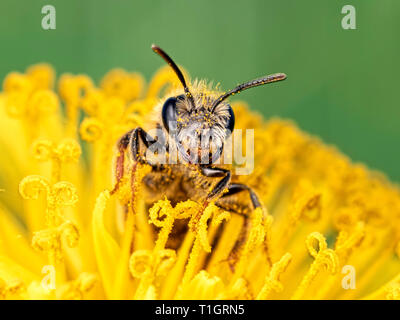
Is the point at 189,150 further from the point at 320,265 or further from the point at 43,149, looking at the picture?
the point at 43,149

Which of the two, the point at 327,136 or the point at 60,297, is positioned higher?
the point at 327,136

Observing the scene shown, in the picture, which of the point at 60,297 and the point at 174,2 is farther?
the point at 174,2

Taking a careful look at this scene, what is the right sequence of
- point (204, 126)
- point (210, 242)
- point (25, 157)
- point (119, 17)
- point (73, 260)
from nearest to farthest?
point (204, 126) → point (210, 242) → point (73, 260) → point (25, 157) → point (119, 17)

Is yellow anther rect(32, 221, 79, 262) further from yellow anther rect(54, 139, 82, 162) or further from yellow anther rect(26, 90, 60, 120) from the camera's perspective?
yellow anther rect(26, 90, 60, 120)
